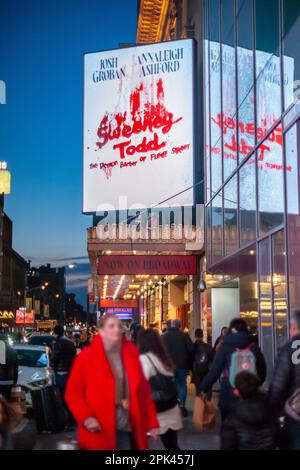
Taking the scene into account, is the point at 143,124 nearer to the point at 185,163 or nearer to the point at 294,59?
the point at 185,163

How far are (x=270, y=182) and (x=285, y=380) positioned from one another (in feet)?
27.4

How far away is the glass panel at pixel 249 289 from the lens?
59.4ft

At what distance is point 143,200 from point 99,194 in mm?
1856

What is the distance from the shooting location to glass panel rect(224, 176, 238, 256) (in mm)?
19219

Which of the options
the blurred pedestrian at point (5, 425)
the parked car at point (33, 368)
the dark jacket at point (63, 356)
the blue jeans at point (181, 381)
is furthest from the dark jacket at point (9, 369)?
the blurred pedestrian at point (5, 425)

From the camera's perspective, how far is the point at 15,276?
131000 mm

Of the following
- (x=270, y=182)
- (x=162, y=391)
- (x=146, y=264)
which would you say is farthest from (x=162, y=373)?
(x=146, y=264)

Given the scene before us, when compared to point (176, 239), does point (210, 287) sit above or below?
below

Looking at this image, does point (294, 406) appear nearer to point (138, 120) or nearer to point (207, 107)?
point (207, 107)

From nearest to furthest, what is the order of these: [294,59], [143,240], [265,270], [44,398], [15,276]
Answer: [44,398]
[294,59]
[265,270]
[143,240]
[15,276]

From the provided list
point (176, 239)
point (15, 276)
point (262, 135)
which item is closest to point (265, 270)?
point (262, 135)

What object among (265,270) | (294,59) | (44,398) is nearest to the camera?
(44,398)

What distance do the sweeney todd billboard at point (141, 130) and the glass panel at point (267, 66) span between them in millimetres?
12502

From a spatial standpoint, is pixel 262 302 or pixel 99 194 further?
pixel 99 194
